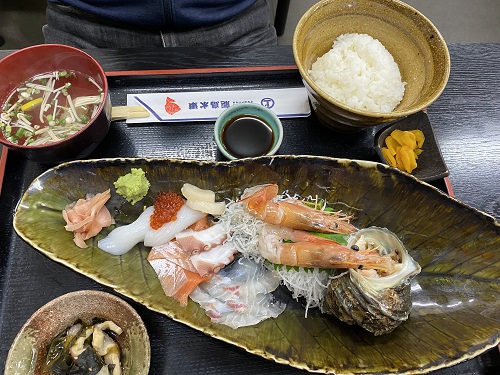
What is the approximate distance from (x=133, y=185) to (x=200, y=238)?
0.36 meters

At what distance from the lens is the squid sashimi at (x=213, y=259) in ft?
5.51

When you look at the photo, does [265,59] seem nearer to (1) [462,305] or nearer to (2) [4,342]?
(1) [462,305]

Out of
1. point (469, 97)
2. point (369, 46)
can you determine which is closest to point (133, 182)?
point (369, 46)

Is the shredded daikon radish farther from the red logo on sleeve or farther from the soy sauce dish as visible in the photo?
the red logo on sleeve

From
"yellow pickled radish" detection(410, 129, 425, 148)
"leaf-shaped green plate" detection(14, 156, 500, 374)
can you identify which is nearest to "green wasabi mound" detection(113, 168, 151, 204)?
"leaf-shaped green plate" detection(14, 156, 500, 374)

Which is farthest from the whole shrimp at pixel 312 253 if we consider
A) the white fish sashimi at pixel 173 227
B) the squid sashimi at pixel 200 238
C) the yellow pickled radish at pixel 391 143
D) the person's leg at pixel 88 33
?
the person's leg at pixel 88 33

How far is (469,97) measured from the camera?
7.20 ft

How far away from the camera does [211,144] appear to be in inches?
78.9

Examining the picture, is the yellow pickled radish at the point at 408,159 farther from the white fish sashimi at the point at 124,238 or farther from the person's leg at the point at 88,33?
the person's leg at the point at 88,33

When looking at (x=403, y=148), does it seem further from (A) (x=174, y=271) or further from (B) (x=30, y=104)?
(B) (x=30, y=104)

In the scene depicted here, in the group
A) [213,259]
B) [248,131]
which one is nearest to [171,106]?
[248,131]

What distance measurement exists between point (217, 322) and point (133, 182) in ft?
2.19

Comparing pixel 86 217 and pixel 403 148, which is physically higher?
pixel 403 148

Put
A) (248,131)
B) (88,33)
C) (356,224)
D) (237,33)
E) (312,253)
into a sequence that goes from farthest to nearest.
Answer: (237,33)
(88,33)
(248,131)
(356,224)
(312,253)
